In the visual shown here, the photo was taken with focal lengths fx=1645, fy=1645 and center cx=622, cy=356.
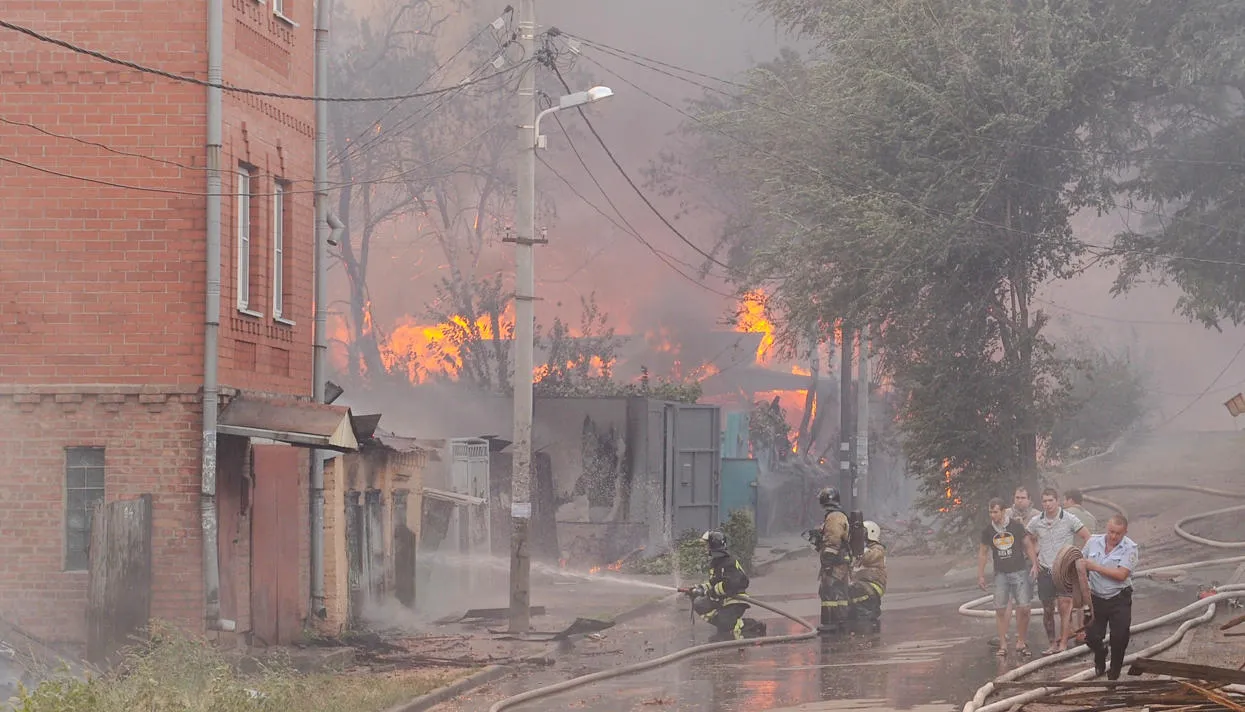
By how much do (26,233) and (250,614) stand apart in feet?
13.9

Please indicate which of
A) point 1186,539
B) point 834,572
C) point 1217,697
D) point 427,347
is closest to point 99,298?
point 834,572

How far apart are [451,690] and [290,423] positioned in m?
3.32

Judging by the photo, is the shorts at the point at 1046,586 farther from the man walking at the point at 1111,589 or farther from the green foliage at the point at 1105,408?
the green foliage at the point at 1105,408

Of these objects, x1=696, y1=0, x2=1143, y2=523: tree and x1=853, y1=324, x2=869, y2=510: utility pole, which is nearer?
x1=696, y1=0, x2=1143, y2=523: tree

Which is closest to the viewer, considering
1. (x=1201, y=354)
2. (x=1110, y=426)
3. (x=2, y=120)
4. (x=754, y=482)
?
(x=2, y=120)

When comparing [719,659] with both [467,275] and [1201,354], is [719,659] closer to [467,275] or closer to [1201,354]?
[467,275]

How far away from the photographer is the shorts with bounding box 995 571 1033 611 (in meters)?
16.1

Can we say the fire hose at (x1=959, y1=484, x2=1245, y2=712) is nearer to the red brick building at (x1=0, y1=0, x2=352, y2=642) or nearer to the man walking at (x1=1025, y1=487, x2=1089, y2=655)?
the man walking at (x1=1025, y1=487, x2=1089, y2=655)

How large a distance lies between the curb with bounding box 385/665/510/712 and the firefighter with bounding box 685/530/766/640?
132 inches

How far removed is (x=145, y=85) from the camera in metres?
15.1

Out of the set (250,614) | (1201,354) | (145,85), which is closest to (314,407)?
(250,614)

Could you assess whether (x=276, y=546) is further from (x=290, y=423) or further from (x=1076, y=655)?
(x=1076, y=655)

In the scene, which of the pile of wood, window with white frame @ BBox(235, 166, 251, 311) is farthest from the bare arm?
window with white frame @ BBox(235, 166, 251, 311)

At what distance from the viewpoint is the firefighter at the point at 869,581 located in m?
19.1
